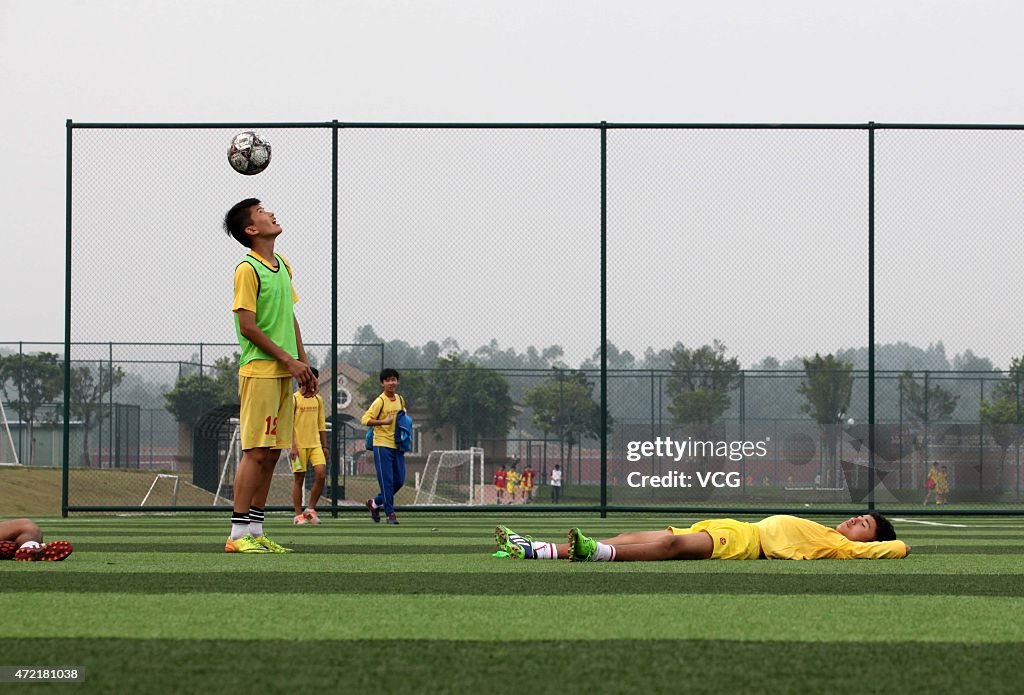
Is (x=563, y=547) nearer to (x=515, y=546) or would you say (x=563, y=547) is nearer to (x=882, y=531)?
(x=515, y=546)

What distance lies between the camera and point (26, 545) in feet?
22.3

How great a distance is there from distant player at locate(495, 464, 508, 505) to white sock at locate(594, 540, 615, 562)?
1555 cm

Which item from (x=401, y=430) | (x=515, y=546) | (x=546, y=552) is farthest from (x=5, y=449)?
(x=546, y=552)

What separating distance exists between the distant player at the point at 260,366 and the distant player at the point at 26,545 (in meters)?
1.05

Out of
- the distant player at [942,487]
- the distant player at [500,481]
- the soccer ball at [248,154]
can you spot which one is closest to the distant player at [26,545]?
the soccer ball at [248,154]

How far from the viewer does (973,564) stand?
7.50 meters

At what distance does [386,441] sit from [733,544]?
6817 mm

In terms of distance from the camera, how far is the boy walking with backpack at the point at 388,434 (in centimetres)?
1335

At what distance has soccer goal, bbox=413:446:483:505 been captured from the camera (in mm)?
22688

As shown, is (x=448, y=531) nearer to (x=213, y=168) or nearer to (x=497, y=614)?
(x=213, y=168)

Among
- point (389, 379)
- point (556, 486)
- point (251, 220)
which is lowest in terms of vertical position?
point (556, 486)

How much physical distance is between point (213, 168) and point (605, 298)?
4.66 meters

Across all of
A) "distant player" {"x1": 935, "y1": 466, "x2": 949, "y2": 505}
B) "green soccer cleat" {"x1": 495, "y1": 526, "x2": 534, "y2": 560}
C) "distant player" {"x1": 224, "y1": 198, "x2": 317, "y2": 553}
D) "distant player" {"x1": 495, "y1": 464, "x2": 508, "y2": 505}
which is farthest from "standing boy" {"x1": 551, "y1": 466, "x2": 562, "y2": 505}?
"green soccer cleat" {"x1": 495, "y1": 526, "x2": 534, "y2": 560}

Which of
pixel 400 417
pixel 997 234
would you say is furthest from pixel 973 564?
pixel 997 234
